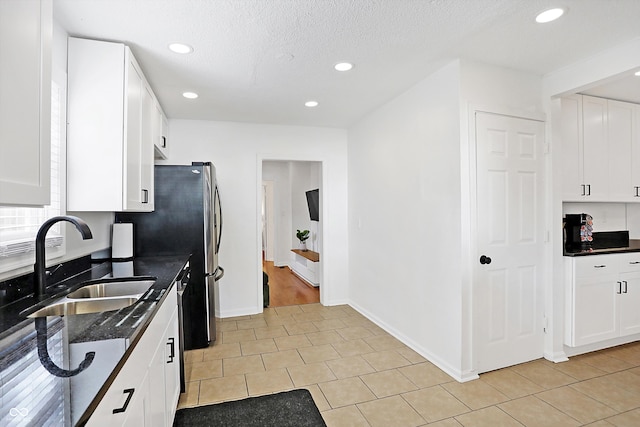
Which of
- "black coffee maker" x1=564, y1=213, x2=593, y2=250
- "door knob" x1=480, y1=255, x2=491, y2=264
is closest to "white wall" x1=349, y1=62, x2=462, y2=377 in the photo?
"door knob" x1=480, y1=255, x2=491, y2=264

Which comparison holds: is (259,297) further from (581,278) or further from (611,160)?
(611,160)

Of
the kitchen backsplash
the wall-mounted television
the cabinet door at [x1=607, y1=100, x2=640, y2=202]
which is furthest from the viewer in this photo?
the wall-mounted television

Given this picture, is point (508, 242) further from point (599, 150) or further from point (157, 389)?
point (157, 389)

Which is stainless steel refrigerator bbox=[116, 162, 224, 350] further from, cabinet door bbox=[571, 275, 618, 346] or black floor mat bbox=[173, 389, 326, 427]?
cabinet door bbox=[571, 275, 618, 346]

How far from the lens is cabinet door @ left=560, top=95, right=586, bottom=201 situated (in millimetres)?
3141

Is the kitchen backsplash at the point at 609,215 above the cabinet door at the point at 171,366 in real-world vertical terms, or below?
above

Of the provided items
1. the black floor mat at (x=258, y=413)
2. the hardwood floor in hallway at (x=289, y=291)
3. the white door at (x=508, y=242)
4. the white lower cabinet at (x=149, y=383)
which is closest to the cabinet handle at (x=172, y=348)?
the white lower cabinet at (x=149, y=383)

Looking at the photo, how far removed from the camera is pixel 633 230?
12.7ft

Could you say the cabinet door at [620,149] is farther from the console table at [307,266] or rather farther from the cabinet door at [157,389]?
the cabinet door at [157,389]

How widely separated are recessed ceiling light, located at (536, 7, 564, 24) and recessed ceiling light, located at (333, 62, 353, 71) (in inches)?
49.1

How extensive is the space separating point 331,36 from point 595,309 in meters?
3.21

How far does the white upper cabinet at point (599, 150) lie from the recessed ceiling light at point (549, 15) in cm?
147

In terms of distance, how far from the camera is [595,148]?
10.8 ft

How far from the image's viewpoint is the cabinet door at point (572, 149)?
3141 millimetres
